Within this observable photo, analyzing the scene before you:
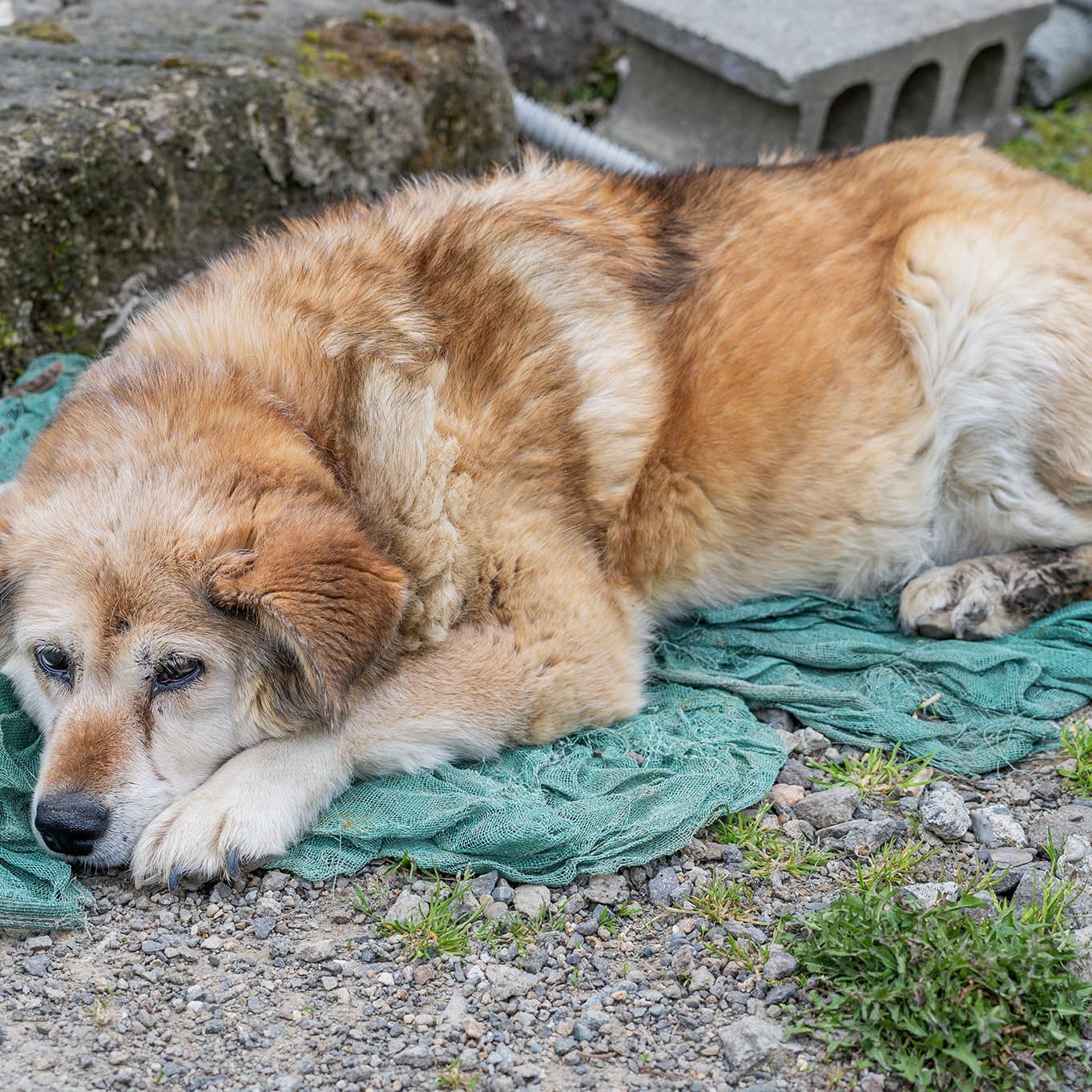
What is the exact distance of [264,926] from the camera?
2898 mm

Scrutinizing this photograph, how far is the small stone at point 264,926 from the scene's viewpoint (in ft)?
9.44

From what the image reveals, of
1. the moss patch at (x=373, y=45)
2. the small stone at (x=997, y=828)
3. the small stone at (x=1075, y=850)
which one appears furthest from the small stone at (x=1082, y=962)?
the moss patch at (x=373, y=45)

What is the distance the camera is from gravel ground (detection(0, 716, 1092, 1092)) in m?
2.46

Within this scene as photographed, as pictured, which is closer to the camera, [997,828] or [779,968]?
[779,968]

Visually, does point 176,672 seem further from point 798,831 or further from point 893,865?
point 893,865

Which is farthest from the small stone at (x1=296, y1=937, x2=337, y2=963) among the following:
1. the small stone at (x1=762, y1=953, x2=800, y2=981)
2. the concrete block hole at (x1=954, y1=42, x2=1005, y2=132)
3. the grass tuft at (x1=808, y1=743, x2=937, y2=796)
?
the concrete block hole at (x1=954, y1=42, x2=1005, y2=132)

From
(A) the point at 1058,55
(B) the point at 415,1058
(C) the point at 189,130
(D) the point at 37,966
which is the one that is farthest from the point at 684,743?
(A) the point at 1058,55

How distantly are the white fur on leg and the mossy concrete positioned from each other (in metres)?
2.49

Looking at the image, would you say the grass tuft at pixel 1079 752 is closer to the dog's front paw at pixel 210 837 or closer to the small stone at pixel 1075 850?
A: the small stone at pixel 1075 850

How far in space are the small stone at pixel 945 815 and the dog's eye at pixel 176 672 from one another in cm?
198

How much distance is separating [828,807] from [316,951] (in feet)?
4.71

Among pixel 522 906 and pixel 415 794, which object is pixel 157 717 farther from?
pixel 522 906

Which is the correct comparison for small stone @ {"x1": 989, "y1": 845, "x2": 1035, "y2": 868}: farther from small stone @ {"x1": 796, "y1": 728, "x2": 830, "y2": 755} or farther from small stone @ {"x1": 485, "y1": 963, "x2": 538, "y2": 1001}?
small stone @ {"x1": 485, "y1": 963, "x2": 538, "y2": 1001}

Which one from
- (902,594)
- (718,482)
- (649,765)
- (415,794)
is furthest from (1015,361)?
(415,794)
